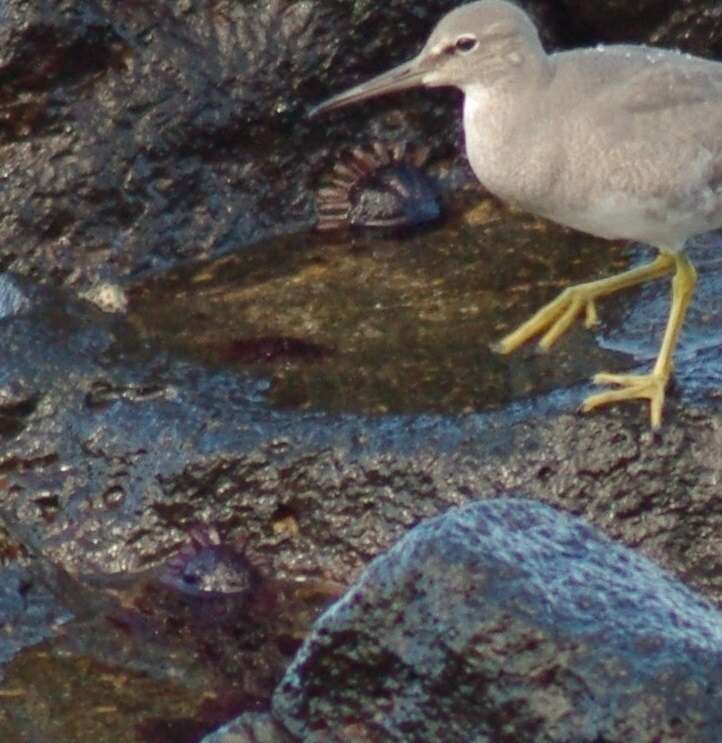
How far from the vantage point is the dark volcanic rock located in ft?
13.2

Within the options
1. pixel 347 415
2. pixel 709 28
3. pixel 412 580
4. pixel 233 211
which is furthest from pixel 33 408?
pixel 709 28

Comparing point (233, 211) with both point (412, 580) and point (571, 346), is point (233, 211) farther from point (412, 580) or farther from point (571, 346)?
point (412, 580)

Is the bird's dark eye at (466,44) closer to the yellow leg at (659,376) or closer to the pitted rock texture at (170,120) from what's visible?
the yellow leg at (659,376)

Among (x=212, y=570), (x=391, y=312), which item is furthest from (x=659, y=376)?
(x=212, y=570)

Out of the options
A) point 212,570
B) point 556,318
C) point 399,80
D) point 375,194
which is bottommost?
point 212,570

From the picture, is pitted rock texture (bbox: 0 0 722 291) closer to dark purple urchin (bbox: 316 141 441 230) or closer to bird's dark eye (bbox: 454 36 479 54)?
dark purple urchin (bbox: 316 141 441 230)

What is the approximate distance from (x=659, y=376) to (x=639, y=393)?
0.11 m

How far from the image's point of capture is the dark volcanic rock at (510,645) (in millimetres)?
4023

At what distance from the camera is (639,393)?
5500mm

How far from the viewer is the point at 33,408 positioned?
5941mm

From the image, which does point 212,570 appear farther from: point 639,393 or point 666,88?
point 666,88

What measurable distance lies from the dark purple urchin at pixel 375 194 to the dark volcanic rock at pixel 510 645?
2.64 metres

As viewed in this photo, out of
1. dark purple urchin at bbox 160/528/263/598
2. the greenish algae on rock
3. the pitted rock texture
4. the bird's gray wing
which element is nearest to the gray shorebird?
the bird's gray wing

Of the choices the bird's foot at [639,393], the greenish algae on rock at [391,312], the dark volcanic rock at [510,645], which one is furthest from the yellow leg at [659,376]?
the dark volcanic rock at [510,645]
